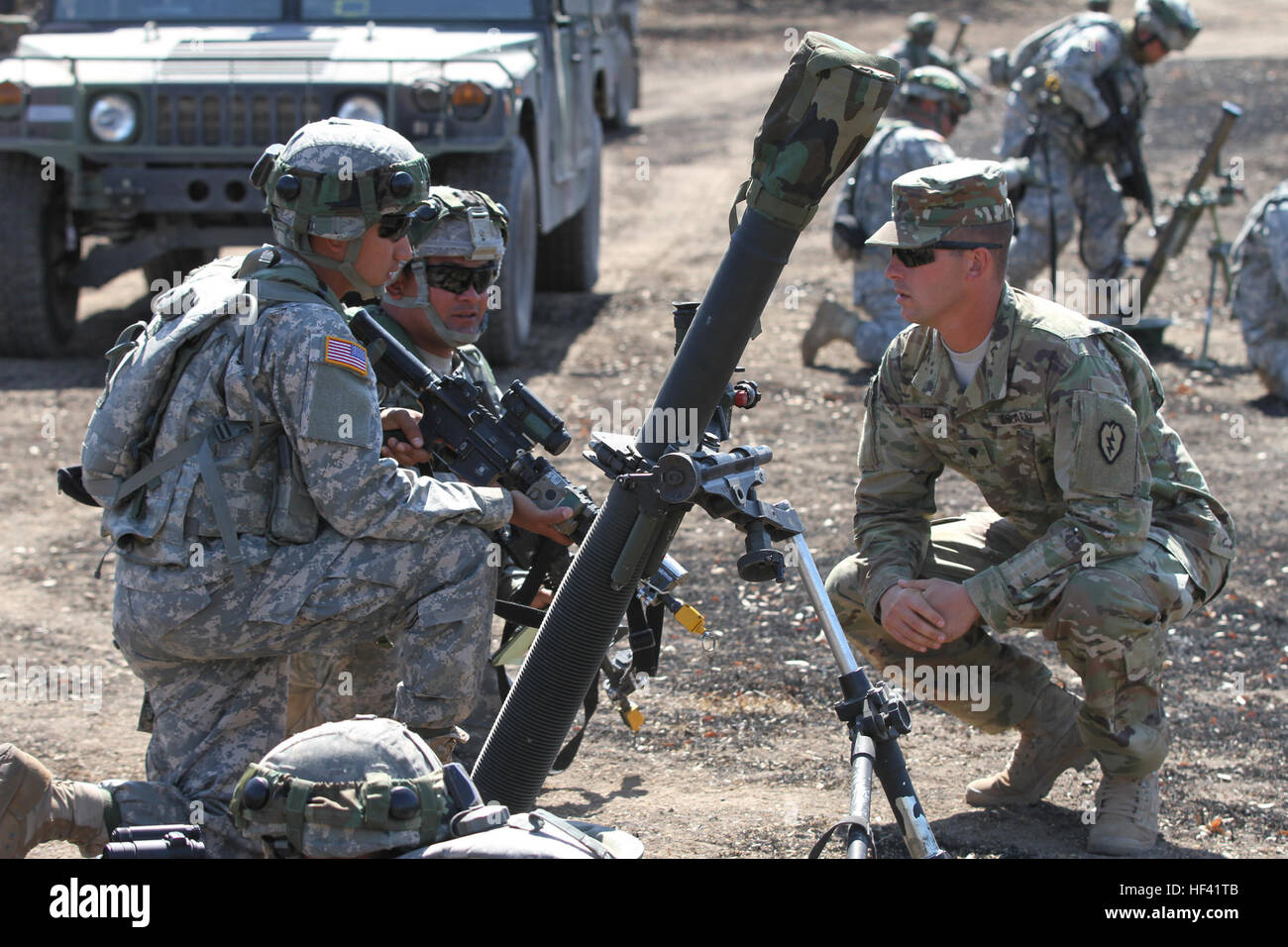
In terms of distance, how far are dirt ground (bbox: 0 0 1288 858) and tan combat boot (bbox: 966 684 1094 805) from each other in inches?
2.3

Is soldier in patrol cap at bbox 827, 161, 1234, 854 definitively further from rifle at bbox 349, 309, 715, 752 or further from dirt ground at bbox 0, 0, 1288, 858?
rifle at bbox 349, 309, 715, 752

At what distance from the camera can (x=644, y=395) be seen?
26.8ft

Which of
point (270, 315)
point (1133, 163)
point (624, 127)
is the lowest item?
point (624, 127)

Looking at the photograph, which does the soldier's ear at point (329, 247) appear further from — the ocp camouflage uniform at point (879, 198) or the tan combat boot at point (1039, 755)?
the ocp camouflage uniform at point (879, 198)

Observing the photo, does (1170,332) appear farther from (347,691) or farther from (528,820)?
(528,820)

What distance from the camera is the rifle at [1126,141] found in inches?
374

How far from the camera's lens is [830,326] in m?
8.86

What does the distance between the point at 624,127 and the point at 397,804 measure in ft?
52.9

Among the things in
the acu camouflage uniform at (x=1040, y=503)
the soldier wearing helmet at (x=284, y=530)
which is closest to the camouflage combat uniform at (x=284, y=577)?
the soldier wearing helmet at (x=284, y=530)

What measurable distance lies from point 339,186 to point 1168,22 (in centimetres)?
744

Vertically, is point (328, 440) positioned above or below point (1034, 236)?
above

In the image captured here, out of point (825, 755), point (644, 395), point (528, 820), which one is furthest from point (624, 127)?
point (528, 820)

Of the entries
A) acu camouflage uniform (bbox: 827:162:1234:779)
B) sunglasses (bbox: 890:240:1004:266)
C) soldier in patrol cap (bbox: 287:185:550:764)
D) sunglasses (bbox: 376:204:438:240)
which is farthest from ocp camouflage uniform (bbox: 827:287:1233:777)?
sunglasses (bbox: 376:204:438:240)

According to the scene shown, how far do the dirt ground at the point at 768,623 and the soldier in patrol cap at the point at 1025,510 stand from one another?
0.29 m
